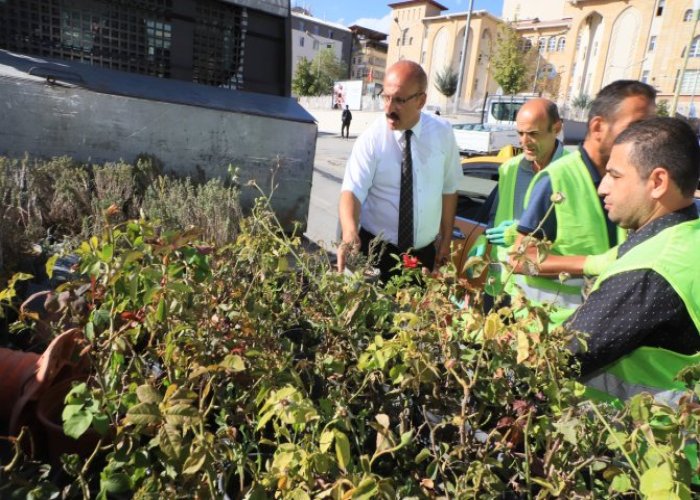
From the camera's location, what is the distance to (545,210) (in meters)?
2.11

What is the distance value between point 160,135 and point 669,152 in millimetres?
3378

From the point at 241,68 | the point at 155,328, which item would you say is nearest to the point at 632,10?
the point at 241,68

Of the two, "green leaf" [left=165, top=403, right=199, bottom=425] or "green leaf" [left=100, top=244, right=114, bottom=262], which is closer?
"green leaf" [left=165, top=403, right=199, bottom=425]

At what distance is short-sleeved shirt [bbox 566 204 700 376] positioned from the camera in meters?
1.37

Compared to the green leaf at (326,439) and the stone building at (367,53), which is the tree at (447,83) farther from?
the green leaf at (326,439)

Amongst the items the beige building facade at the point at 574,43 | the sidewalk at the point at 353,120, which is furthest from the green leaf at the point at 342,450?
the beige building facade at the point at 574,43

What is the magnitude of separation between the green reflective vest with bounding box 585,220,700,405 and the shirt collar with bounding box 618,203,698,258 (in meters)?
0.08

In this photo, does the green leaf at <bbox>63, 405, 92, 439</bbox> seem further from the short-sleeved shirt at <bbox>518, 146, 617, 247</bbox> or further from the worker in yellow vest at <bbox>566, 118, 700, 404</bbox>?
the short-sleeved shirt at <bbox>518, 146, 617, 247</bbox>

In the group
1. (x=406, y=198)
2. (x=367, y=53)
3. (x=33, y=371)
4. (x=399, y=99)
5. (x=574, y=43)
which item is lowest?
(x=33, y=371)

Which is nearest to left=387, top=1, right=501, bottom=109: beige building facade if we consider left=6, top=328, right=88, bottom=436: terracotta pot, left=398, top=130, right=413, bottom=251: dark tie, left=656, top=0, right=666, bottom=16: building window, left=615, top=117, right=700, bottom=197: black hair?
left=656, top=0, right=666, bottom=16: building window

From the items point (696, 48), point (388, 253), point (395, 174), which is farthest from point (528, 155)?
point (696, 48)

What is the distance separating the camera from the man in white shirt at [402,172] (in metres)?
2.77

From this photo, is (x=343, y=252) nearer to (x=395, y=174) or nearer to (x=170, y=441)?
(x=170, y=441)

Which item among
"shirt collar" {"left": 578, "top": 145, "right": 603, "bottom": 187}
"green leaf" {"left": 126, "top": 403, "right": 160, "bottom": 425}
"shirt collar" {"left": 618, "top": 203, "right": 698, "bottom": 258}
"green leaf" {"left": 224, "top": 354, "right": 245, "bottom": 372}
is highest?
"shirt collar" {"left": 578, "top": 145, "right": 603, "bottom": 187}
